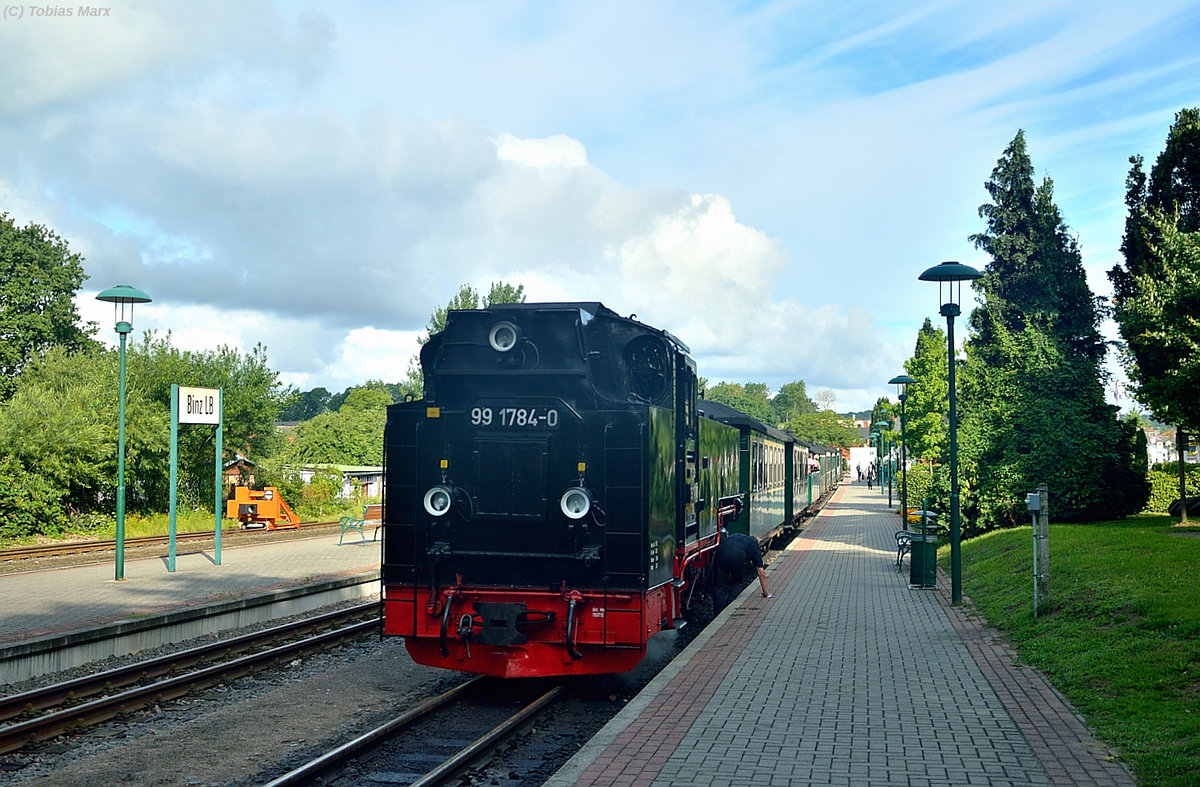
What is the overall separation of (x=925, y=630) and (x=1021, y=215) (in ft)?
62.9

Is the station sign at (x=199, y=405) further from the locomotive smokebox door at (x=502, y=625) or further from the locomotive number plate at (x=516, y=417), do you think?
the locomotive smokebox door at (x=502, y=625)

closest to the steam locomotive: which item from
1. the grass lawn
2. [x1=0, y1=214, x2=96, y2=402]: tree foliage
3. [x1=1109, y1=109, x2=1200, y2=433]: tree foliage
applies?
the grass lawn

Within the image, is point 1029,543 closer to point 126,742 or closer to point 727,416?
point 727,416

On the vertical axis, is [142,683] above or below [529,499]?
below

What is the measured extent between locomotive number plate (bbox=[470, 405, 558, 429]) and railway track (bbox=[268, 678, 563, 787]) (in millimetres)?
2553

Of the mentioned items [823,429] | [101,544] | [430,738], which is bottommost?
[101,544]

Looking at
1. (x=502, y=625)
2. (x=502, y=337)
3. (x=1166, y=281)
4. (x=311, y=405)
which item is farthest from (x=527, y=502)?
(x=311, y=405)

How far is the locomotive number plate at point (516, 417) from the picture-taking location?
8828 millimetres

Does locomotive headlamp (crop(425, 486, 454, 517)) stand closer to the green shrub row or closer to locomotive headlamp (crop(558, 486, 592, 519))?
locomotive headlamp (crop(558, 486, 592, 519))

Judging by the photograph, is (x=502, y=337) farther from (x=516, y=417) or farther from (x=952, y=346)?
(x=952, y=346)

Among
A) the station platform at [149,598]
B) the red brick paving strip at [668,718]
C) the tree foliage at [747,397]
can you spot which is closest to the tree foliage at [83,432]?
the station platform at [149,598]

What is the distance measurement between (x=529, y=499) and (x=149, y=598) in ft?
30.1

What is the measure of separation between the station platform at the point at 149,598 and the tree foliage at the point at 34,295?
29.0 metres

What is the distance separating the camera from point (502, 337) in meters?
9.09
